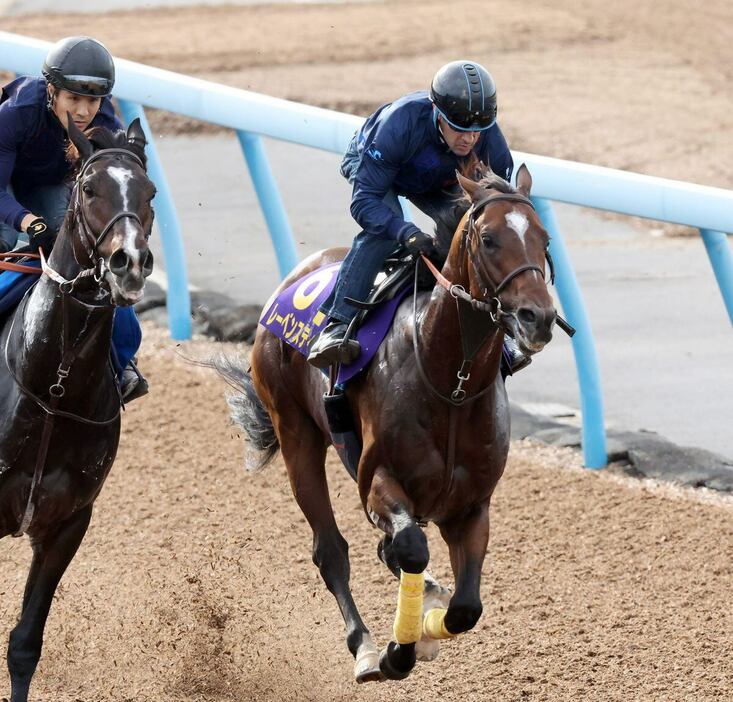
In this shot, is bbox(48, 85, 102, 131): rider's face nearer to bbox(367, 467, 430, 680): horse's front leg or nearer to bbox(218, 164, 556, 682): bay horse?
bbox(218, 164, 556, 682): bay horse

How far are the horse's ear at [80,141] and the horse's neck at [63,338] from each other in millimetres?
342

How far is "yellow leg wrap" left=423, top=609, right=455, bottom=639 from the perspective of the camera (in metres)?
5.21

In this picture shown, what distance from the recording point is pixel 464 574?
5195 millimetres

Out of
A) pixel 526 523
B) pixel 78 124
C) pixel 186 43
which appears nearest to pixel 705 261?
pixel 526 523

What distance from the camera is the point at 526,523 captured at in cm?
729

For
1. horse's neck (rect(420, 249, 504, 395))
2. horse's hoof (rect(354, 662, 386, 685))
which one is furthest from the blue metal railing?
horse's hoof (rect(354, 662, 386, 685))

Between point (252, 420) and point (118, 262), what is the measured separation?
7.27 feet

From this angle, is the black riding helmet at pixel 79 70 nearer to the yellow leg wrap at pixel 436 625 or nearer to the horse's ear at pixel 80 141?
the horse's ear at pixel 80 141

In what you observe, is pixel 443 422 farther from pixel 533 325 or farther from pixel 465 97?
pixel 465 97

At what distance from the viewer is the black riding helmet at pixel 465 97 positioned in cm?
513

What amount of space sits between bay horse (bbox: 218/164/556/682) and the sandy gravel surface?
8923 millimetres

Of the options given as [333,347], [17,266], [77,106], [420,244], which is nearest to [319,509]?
[333,347]

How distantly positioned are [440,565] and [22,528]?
2.27 meters

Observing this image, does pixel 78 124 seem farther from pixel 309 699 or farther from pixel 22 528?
pixel 309 699
